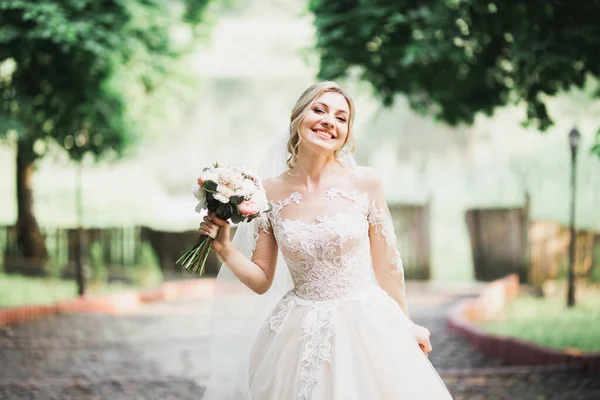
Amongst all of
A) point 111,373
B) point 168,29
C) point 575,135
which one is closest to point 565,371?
point 111,373

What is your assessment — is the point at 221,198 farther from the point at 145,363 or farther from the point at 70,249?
the point at 70,249

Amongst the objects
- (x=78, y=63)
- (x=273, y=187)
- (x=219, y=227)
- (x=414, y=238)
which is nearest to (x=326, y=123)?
(x=273, y=187)

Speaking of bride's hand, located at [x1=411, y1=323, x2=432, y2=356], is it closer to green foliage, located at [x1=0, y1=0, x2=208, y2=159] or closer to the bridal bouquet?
the bridal bouquet

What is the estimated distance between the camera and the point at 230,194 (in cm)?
324

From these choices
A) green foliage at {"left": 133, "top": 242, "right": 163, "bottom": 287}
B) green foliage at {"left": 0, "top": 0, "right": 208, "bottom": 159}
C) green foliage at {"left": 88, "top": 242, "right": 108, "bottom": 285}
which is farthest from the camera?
green foliage at {"left": 133, "top": 242, "right": 163, "bottom": 287}

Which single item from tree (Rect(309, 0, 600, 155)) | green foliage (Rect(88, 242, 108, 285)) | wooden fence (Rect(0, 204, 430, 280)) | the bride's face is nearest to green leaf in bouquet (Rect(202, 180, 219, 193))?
the bride's face

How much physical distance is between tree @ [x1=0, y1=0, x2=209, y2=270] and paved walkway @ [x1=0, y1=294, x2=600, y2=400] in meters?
3.02

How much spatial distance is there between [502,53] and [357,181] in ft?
15.7

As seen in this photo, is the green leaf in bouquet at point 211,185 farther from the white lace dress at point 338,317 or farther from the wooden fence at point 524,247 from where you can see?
the wooden fence at point 524,247

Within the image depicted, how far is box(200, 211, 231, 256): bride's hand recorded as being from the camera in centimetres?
333

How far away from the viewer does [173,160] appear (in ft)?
119

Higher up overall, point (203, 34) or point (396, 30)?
point (203, 34)

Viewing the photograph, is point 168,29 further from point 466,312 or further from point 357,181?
point 357,181

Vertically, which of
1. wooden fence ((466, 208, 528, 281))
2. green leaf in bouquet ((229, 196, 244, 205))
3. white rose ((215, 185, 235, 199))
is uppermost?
white rose ((215, 185, 235, 199))
